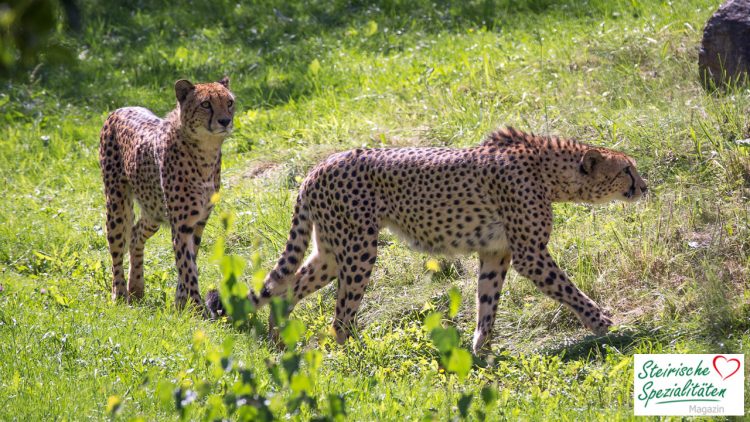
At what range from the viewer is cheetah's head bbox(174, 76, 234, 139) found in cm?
685

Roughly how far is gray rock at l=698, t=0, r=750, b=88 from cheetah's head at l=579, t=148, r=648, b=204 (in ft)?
7.46

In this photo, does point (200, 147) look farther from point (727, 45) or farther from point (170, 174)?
point (727, 45)

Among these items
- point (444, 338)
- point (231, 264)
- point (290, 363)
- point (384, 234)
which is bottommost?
point (384, 234)

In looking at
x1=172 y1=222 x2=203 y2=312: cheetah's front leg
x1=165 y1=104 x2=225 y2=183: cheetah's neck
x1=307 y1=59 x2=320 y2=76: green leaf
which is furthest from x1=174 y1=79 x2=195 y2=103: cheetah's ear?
x1=307 y1=59 x2=320 y2=76: green leaf

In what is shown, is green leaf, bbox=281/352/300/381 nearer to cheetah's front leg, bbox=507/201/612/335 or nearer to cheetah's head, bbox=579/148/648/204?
cheetah's front leg, bbox=507/201/612/335

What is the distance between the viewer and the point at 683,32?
9891mm

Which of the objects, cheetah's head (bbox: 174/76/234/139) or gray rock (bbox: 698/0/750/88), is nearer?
cheetah's head (bbox: 174/76/234/139)

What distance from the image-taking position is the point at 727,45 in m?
8.55

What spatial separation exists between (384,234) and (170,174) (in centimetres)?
177

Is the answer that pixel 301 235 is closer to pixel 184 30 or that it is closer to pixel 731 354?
pixel 731 354

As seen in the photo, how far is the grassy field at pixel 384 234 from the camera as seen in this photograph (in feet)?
17.7

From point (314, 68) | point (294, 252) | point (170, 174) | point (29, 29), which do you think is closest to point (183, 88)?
point (170, 174)

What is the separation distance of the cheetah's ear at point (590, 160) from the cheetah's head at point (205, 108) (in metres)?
2.27

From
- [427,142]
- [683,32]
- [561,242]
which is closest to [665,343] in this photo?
[561,242]
